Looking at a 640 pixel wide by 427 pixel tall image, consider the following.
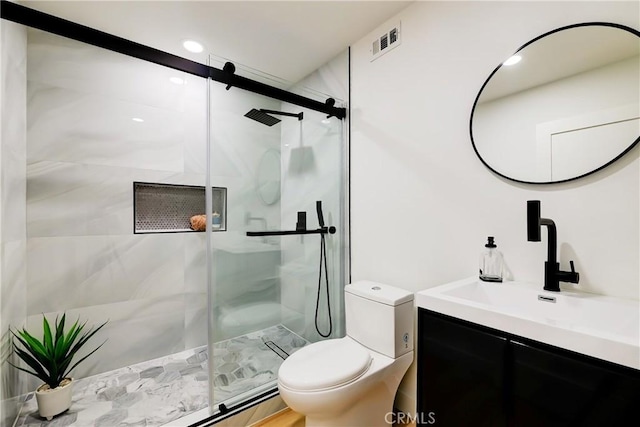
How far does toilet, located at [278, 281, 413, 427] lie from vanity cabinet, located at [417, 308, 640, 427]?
1.08ft

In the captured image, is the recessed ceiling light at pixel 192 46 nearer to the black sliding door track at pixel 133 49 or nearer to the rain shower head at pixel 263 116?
the black sliding door track at pixel 133 49

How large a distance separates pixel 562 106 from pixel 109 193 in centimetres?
272

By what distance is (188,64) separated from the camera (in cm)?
149

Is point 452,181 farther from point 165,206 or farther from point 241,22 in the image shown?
point 165,206

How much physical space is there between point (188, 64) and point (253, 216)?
897 millimetres

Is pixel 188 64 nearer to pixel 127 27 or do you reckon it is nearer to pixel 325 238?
pixel 127 27

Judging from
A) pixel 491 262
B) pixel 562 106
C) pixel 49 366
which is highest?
pixel 562 106

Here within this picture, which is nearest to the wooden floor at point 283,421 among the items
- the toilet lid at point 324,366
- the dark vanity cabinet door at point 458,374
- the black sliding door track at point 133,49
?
the toilet lid at point 324,366

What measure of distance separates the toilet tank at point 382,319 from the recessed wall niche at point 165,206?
63.3 inches

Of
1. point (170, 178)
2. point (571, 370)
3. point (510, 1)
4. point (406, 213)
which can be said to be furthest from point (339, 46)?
point (571, 370)

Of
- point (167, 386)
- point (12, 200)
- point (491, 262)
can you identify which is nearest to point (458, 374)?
point (491, 262)

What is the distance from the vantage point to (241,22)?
185 cm

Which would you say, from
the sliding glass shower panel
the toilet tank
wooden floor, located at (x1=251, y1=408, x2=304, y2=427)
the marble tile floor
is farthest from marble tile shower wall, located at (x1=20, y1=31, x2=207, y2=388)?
the toilet tank

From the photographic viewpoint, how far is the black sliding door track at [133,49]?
3.73 ft
